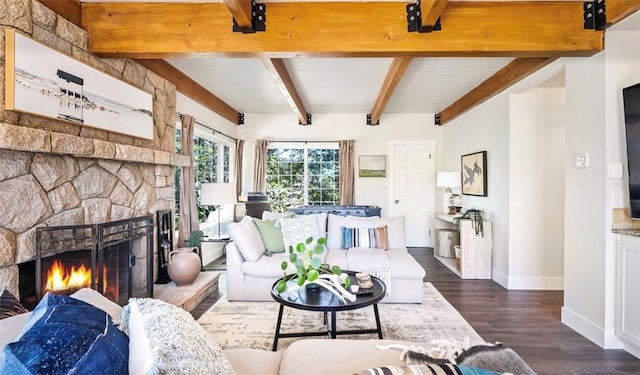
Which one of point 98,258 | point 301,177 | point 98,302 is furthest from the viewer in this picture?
point 301,177

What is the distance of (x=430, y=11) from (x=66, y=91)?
8.47ft

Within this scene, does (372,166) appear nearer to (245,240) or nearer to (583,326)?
(245,240)

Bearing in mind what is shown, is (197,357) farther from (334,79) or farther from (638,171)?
(334,79)

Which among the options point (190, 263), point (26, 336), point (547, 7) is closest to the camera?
point (26, 336)

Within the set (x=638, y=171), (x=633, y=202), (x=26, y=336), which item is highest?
(x=638, y=171)

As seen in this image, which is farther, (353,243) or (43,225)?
(353,243)

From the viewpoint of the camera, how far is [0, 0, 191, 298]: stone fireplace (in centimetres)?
183

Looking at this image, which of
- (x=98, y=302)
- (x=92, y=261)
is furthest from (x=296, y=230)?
(x=98, y=302)

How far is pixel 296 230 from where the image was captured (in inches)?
141

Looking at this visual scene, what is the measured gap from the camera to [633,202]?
229 centimetres

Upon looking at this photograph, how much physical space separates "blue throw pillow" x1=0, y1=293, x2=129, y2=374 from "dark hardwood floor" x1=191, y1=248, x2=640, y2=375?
91.5 inches

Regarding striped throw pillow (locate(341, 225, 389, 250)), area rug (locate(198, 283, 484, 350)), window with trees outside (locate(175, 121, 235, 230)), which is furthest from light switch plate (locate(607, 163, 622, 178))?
window with trees outside (locate(175, 121, 235, 230))

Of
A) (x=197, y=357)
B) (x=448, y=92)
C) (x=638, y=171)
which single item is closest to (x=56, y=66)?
(x=197, y=357)

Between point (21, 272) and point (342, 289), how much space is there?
6.78 feet
